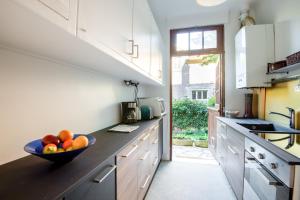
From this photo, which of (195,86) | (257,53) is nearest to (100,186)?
(257,53)

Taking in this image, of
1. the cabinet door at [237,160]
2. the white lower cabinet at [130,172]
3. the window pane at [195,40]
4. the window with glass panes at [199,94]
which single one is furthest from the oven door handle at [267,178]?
the window with glass panes at [199,94]

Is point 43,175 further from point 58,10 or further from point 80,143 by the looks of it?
point 58,10

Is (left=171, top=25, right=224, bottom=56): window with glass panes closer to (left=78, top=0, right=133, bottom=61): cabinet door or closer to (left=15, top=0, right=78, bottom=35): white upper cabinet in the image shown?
(left=78, top=0, right=133, bottom=61): cabinet door

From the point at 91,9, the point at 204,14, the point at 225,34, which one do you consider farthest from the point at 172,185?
the point at 204,14

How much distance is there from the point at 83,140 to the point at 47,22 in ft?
1.85

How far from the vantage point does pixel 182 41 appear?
10.6 ft

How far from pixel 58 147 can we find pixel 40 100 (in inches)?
14.5

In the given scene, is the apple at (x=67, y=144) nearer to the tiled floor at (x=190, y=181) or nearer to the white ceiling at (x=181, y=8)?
the tiled floor at (x=190, y=181)

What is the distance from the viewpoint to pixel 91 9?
0.81 m

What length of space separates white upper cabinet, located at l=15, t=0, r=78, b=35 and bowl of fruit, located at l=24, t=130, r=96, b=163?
539mm

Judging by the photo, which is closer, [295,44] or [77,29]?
[77,29]

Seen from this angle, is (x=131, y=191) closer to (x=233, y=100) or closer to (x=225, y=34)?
(x=233, y=100)

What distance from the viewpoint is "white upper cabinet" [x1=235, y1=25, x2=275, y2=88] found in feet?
7.45

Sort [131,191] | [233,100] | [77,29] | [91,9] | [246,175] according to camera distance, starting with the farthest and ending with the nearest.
→ [233,100]
[246,175]
[131,191]
[91,9]
[77,29]
